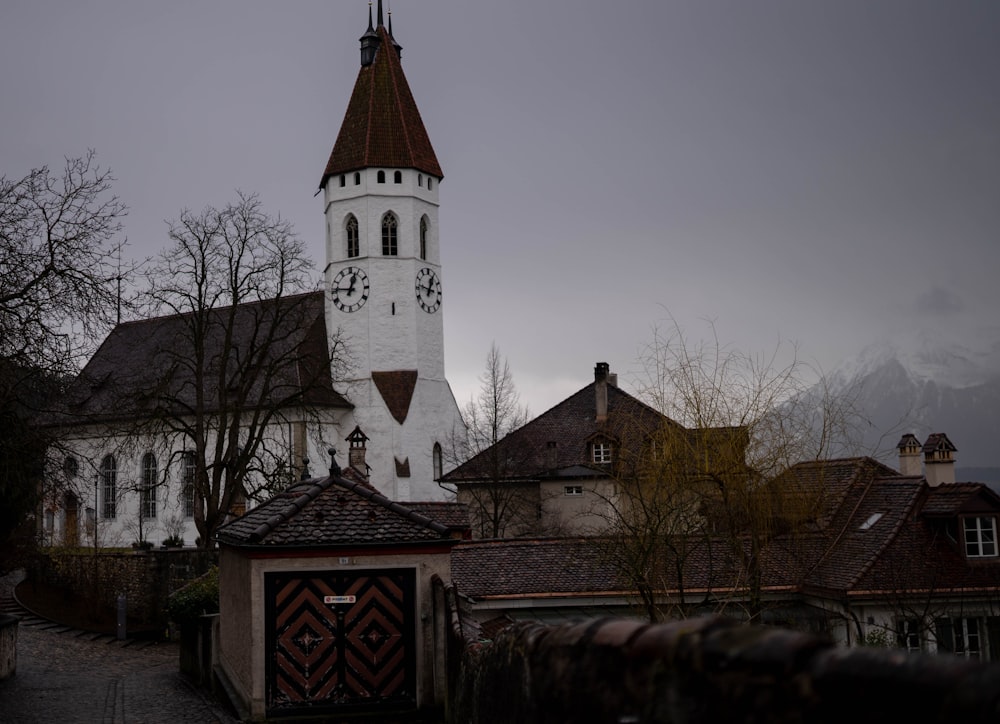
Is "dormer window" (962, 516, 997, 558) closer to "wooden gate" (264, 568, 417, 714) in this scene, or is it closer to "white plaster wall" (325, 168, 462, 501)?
"wooden gate" (264, 568, 417, 714)

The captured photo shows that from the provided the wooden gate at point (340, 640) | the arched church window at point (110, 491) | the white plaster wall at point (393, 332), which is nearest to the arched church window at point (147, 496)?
the arched church window at point (110, 491)

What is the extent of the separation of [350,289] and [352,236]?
2670 millimetres

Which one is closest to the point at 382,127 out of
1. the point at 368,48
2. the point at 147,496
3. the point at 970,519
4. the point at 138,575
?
the point at 368,48

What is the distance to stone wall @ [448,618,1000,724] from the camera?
2914 millimetres

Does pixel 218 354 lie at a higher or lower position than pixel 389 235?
lower

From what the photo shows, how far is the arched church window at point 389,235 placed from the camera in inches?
2201

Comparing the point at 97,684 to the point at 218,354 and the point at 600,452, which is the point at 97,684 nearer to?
the point at 218,354

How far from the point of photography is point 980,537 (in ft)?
88.1

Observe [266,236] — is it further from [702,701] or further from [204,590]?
[702,701]

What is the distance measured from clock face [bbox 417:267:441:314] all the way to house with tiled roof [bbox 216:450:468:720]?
3994 cm

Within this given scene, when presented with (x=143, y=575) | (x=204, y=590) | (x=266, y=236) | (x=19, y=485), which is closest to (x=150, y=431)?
(x=143, y=575)

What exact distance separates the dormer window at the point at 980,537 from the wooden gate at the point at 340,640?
53.1ft

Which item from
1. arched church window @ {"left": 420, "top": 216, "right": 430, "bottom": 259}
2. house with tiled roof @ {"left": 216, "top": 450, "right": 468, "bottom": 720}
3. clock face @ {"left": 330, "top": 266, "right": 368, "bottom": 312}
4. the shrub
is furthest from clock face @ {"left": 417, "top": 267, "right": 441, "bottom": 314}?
house with tiled roof @ {"left": 216, "top": 450, "right": 468, "bottom": 720}

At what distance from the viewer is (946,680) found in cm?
286
